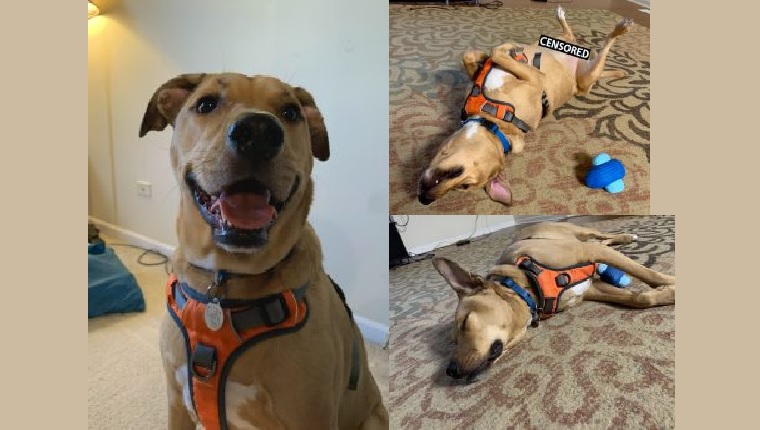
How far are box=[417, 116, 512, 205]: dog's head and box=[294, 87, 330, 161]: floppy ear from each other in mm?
358

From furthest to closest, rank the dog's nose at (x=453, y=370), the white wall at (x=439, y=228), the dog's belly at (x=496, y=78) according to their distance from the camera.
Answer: the dog's belly at (x=496, y=78) → the white wall at (x=439, y=228) → the dog's nose at (x=453, y=370)

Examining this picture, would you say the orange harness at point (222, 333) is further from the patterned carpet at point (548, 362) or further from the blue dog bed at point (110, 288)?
the blue dog bed at point (110, 288)

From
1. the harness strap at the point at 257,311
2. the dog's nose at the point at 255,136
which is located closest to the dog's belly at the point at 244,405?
the harness strap at the point at 257,311

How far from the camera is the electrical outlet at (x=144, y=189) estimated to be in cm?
124

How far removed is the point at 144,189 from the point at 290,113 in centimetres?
56

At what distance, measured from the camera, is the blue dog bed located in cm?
140

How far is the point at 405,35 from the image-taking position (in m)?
1.65

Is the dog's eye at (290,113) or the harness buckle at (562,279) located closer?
the dog's eye at (290,113)

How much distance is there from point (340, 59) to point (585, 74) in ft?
3.40

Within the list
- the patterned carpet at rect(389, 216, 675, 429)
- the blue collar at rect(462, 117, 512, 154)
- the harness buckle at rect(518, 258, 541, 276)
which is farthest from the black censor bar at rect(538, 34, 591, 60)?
the harness buckle at rect(518, 258, 541, 276)

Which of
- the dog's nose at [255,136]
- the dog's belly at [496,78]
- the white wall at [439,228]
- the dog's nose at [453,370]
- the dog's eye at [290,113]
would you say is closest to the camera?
the dog's nose at [255,136]

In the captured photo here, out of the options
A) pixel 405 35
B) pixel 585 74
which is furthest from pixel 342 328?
pixel 585 74

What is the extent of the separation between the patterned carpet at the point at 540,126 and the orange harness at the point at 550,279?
0.63ft

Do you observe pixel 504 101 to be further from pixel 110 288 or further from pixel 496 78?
pixel 110 288
